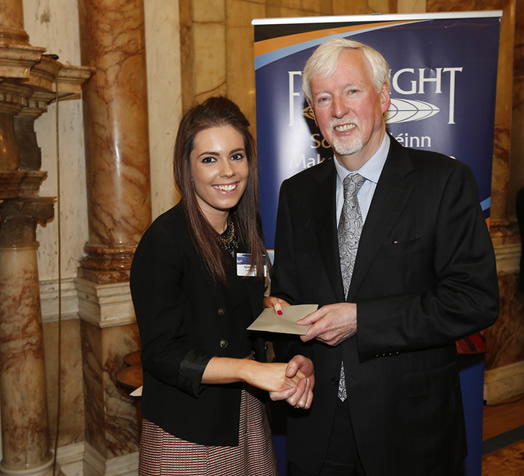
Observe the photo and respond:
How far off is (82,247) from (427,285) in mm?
2559

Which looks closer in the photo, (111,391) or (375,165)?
(375,165)

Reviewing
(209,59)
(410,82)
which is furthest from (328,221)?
(209,59)

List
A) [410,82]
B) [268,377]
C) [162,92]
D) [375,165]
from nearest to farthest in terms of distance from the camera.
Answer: [268,377], [375,165], [410,82], [162,92]

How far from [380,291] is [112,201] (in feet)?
7.28

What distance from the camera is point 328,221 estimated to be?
6.40 feet

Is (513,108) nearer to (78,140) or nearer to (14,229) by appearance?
(78,140)

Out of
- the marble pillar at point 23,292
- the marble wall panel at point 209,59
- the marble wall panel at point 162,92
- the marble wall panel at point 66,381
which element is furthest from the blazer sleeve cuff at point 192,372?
the marble wall panel at point 209,59

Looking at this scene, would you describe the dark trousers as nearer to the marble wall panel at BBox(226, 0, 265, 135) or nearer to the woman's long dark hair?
the woman's long dark hair

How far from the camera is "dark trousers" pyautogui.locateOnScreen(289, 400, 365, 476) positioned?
6.26 ft

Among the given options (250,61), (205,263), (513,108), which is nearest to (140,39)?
(250,61)

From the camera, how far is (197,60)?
13.6 ft

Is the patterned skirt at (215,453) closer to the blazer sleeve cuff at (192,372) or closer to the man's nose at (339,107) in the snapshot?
the blazer sleeve cuff at (192,372)

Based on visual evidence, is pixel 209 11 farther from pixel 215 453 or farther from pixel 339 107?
pixel 215 453

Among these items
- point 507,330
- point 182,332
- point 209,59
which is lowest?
point 507,330
